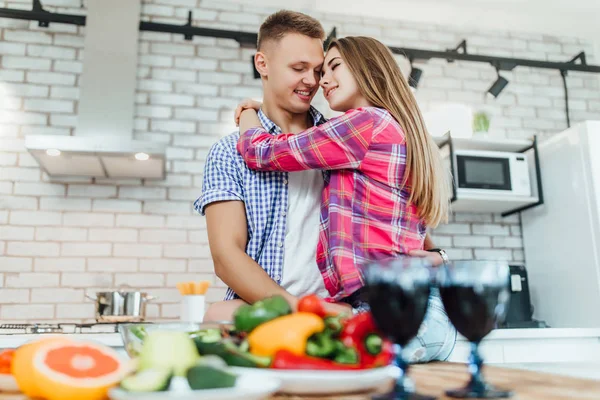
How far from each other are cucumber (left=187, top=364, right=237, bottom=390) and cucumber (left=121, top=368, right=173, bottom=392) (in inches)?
1.2

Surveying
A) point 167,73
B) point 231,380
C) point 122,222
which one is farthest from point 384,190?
point 167,73

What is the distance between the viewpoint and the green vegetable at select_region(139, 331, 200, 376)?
0.65 metres

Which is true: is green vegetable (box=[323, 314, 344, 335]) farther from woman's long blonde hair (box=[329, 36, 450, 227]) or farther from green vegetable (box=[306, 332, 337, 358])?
woman's long blonde hair (box=[329, 36, 450, 227])

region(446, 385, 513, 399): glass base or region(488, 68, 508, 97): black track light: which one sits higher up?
region(488, 68, 508, 97): black track light

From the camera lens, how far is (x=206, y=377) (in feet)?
1.93

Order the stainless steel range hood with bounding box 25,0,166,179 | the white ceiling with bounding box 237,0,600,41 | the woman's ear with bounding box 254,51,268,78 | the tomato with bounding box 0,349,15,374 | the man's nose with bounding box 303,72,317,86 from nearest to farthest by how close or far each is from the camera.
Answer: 1. the tomato with bounding box 0,349,15,374
2. the man's nose with bounding box 303,72,317,86
3. the woman's ear with bounding box 254,51,268,78
4. the stainless steel range hood with bounding box 25,0,166,179
5. the white ceiling with bounding box 237,0,600,41

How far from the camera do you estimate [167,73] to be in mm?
3656

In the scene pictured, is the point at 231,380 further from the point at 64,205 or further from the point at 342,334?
the point at 64,205

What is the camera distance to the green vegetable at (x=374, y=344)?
72 cm

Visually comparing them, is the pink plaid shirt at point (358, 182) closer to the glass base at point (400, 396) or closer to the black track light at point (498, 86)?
the glass base at point (400, 396)

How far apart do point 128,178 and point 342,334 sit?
9.53ft

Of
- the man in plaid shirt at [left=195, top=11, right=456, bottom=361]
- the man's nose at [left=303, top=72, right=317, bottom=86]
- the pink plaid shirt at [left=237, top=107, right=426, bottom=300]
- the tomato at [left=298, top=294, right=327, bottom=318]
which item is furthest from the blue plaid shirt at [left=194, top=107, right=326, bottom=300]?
the tomato at [left=298, top=294, right=327, bottom=318]

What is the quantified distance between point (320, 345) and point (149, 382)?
8.7 inches

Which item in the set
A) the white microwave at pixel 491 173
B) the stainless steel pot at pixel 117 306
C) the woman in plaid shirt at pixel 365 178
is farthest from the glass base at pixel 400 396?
the white microwave at pixel 491 173
